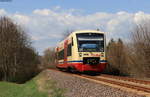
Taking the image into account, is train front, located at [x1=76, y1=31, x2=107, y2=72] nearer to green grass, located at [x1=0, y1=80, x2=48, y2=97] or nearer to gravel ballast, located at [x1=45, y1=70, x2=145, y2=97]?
green grass, located at [x1=0, y1=80, x2=48, y2=97]

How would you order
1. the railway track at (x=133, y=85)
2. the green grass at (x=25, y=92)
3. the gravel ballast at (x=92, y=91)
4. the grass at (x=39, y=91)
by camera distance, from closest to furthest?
the gravel ballast at (x=92, y=91) → the railway track at (x=133, y=85) → the grass at (x=39, y=91) → the green grass at (x=25, y=92)

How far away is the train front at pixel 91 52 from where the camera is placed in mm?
19781

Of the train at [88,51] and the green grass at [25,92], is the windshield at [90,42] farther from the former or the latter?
the green grass at [25,92]

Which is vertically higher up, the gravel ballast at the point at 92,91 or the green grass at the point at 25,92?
the gravel ballast at the point at 92,91

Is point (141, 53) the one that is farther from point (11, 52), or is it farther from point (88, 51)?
point (11, 52)

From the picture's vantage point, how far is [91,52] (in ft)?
65.5

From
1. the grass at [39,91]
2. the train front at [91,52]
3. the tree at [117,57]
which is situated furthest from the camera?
the tree at [117,57]

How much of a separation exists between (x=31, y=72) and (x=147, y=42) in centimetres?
3523

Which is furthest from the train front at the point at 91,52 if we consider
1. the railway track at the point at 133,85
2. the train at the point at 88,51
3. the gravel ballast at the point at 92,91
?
the gravel ballast at the point at 92,91

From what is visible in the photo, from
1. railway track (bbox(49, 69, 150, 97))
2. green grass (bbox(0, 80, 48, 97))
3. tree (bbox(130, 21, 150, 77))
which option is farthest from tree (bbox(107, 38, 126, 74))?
railway track (bbox(49, 69, 150, 97))

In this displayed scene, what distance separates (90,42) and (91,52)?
0.96 m

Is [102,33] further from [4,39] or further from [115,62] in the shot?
[4,39]

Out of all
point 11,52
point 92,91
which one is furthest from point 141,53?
point 11,52

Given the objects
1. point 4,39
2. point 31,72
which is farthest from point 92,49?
point 31,72
